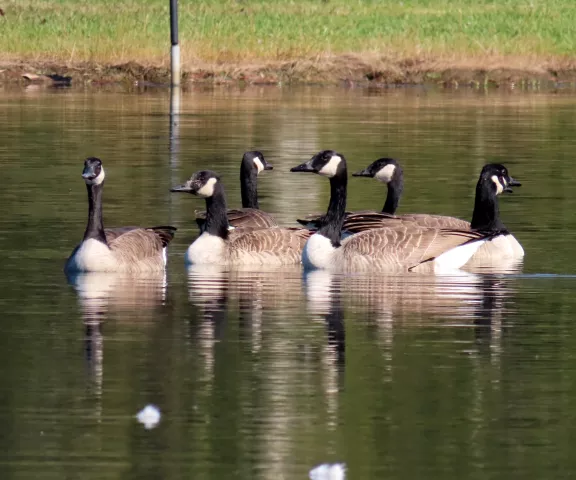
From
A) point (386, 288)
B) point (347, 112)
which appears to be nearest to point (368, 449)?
point (386, 288)

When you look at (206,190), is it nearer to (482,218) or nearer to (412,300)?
(482,218)

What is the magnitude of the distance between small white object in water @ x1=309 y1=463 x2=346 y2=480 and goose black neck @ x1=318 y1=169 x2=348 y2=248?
26.9 ft

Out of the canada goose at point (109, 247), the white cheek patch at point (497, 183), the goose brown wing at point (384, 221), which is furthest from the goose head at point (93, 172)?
the white cheek patch at point (497, 183)

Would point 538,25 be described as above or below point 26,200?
above

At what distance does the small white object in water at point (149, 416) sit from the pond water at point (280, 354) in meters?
0.08

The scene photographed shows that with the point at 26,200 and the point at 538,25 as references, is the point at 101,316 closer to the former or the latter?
the point at 26,200

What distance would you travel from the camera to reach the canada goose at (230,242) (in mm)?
16438

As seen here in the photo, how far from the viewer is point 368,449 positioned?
867 cm

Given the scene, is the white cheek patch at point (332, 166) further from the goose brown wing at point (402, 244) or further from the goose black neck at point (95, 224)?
the goose black neck at point (95, 224)

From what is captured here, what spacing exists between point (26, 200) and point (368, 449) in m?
13.2

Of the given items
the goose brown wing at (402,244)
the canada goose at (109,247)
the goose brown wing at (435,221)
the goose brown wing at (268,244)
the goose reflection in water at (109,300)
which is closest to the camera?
the goose reflection in water at (109,300)

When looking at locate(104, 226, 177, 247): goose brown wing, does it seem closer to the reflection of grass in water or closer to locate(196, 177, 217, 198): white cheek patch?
locate(196, 177, 217, 198): white cheek patch

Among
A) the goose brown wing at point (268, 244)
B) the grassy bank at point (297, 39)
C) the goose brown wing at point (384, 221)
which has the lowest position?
the goose brown wing at point (268, 244)

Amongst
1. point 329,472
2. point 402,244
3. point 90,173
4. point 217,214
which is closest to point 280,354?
point 329,472
